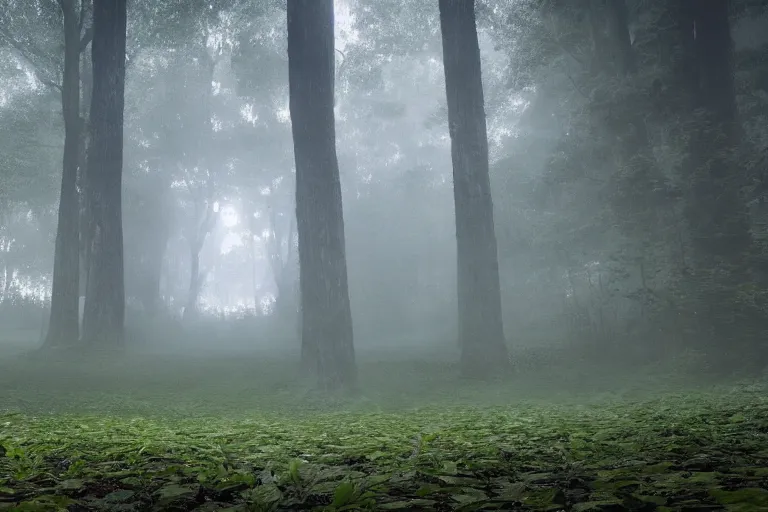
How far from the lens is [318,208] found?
9.78 metres

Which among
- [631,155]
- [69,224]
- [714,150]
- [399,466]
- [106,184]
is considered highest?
[106,184]

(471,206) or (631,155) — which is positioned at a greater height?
(631,155)

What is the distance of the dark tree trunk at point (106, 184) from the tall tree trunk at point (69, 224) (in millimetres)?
1122

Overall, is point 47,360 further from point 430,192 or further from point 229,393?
point 430,192

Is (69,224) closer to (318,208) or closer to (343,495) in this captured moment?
(318,208)

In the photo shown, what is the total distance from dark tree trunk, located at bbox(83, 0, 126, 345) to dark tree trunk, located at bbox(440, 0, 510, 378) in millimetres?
8946

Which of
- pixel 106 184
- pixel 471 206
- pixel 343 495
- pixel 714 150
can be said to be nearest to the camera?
pixel 343 495

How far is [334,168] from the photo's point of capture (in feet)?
32.7

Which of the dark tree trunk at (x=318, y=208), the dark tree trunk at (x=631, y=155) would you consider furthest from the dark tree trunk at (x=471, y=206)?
the dark tree trunk at (x=631, y=155)

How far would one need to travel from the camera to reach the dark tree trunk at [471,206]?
1032 cm

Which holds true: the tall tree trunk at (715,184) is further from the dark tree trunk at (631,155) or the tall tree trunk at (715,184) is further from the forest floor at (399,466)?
the forest floor at (399,466)

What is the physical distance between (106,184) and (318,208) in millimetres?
7427

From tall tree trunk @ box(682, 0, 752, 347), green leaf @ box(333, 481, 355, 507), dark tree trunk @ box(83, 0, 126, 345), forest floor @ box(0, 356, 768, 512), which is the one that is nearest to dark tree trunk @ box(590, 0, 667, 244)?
tall tree trunk @ box(682, 0, 752, 347)

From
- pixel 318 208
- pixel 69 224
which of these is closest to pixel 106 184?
pixel 69 224
